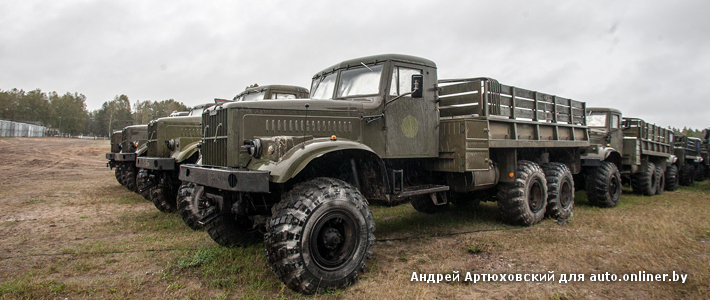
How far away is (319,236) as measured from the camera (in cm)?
391

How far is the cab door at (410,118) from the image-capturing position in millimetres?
5121

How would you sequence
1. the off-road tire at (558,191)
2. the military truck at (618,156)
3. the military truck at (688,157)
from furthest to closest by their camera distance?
the military truck at (688,157), the military truck at (618,156), the off-road tire at (558,191)

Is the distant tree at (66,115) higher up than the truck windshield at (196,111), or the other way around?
the distant tree at (66,115)

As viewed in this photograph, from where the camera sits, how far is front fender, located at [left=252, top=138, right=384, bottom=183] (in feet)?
12.2

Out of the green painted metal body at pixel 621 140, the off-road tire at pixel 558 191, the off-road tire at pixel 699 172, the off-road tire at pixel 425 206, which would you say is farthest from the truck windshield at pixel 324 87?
the off-road tire at pixel 699 172

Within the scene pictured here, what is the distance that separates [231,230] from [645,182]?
10.9 metres

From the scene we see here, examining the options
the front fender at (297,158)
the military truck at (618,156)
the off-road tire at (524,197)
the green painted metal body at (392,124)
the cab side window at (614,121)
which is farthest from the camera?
the cab side window at (614,121)

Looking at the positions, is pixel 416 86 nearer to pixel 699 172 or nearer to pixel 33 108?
pixel 699 172

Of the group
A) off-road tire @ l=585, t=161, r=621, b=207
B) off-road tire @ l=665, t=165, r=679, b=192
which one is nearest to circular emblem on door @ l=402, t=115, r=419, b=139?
off-road tire @ l=585, t=161, r=621, b=207

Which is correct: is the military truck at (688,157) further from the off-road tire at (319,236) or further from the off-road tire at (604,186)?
the off-road tire at (319,236)

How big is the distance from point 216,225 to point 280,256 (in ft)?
5.48

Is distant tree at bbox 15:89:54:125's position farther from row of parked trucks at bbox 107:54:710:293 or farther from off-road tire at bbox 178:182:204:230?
off-road tire at bbox 178:182:204:230

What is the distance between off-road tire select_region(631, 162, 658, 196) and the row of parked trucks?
2.54 m

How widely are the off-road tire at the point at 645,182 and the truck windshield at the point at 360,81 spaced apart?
30.4ft
